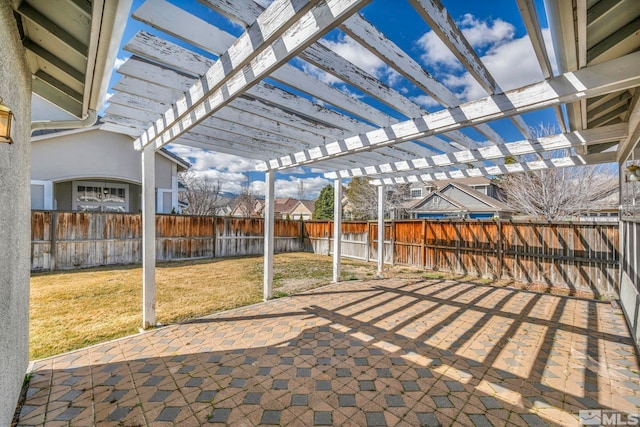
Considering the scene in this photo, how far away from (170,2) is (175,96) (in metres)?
1.18

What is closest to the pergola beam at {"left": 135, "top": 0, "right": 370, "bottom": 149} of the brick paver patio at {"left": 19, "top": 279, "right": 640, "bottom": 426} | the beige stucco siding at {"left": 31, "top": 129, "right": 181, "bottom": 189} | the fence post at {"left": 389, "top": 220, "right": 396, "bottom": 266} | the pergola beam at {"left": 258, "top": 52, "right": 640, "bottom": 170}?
the pergola beam at {"left": 258, "top": 52, "right": 640, "bottom": 170}

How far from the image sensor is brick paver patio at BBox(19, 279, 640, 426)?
2348 mm

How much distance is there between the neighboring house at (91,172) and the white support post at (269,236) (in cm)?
874

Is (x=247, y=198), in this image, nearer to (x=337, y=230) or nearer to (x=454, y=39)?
(x=337, y=230)

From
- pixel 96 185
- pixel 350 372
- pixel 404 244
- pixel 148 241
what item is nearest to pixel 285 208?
pixel 96 185

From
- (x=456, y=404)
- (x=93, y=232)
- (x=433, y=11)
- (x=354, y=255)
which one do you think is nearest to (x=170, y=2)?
(x=433, y=11)

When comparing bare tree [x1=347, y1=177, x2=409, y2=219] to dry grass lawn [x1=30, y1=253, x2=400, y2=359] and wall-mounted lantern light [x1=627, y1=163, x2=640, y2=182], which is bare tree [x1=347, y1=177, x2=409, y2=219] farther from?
wall-mounted lantern light [x1=627, y1=163, x2=640, y2=182]

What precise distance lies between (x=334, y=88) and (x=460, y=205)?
21.1 m

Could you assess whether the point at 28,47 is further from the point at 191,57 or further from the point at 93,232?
the point at 93,232

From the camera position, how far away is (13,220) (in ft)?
7.00

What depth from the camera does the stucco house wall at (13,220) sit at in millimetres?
1834

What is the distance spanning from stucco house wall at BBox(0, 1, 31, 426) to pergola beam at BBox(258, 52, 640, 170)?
3513 mm

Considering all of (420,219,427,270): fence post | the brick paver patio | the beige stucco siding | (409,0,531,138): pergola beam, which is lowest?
the brick paver patio

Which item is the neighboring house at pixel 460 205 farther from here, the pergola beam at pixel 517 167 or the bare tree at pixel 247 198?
the bare tree at pixel 247 198
